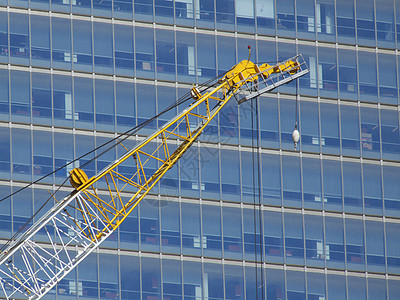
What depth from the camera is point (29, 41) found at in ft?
441

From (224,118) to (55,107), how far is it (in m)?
15.1

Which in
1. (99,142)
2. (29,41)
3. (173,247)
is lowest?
(173,247)

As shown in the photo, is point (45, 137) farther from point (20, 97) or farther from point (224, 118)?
point (224, 118)

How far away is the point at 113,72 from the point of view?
136m

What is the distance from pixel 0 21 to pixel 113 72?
10927mm

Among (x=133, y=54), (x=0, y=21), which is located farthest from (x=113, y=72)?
(x=0, y=21)

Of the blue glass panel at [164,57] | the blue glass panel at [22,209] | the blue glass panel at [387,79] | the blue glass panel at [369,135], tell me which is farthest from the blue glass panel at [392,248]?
the blue glass panel at [22,209]

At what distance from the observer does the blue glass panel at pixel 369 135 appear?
466 ft

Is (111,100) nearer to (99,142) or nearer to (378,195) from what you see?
(99,142)

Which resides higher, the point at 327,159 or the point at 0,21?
the point at 0,21

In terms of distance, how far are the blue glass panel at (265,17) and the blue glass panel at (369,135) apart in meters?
11.5

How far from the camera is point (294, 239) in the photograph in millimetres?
137500

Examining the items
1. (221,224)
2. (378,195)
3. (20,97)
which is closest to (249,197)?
(221,224)

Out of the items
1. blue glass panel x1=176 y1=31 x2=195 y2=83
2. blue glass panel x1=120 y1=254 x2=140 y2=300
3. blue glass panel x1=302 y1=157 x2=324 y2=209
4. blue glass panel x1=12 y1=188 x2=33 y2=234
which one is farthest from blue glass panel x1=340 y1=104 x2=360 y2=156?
blue glass panel x1=12 y1=188 x2=33 y2=234
